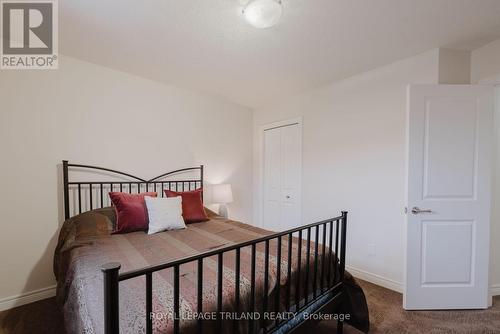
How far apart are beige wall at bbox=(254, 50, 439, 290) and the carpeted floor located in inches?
15.7

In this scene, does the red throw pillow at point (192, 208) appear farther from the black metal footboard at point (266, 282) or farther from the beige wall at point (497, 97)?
the beige wall at point (497, 97)

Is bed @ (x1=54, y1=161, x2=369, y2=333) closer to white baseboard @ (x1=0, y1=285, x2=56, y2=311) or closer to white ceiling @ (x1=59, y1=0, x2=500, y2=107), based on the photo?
white baseboard @ (x1=0, y1=285, x2=56, y2=311)

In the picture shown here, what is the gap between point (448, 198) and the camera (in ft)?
6.67

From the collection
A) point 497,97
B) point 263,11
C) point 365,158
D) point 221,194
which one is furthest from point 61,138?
point 497,97

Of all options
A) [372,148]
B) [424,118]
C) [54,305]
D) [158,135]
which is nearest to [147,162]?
[158,135]

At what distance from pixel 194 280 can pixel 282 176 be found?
249 centimetres

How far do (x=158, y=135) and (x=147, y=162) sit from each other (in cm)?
36

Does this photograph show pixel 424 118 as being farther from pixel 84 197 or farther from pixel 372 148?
pixel 84 197

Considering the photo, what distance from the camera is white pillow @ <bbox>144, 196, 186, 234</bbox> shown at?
2.12 meters

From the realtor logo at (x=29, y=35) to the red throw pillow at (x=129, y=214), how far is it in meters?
1.41

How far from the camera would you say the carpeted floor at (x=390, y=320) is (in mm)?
1776

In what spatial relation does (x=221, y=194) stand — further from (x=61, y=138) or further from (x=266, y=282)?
(x=266, y=282)

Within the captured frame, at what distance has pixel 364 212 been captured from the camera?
2590 millimetres

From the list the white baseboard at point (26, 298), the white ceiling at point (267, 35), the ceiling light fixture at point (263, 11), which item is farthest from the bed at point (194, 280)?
the ceiling light fixture at point (263, 11)
